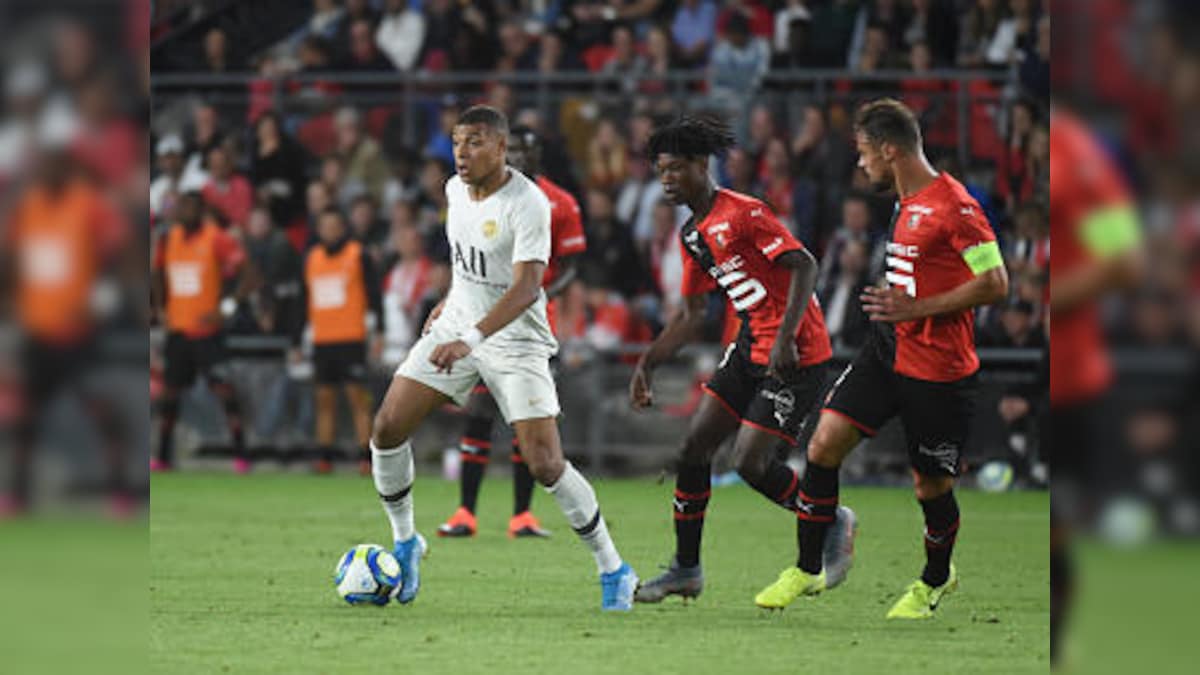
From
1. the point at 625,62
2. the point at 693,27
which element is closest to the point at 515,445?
the point at 625,62

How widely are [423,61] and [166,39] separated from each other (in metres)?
Result: 3.37

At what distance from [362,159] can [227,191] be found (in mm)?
1423

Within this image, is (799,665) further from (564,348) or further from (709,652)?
(564,348)

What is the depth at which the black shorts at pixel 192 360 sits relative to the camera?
18.0 meters

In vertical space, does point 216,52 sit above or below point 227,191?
above

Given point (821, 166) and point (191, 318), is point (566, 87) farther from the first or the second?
point (191, 318)

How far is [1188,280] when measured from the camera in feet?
8.43

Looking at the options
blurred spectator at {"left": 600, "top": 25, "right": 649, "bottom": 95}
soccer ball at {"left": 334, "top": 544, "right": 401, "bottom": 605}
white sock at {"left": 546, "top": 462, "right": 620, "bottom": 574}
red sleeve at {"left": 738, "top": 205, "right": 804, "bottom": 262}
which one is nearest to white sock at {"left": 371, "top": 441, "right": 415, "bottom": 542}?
soccer ball at {"left": 334, "top": 544, "right": 401, "bottom": 605}

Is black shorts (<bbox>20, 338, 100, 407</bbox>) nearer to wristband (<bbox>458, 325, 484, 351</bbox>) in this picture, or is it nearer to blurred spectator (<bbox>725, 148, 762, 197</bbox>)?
wristband (<bbox>458, 325, 484, 351</bbox>)

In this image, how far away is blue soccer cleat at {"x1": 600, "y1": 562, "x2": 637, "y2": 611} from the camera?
859 centimetres

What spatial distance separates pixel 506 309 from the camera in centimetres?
841

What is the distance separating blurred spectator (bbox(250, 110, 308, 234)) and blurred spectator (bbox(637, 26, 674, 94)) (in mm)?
3602

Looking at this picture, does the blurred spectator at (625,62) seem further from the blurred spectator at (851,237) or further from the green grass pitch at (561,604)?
the green grass pitch at (561,604)

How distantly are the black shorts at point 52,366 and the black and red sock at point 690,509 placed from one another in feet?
21.1
